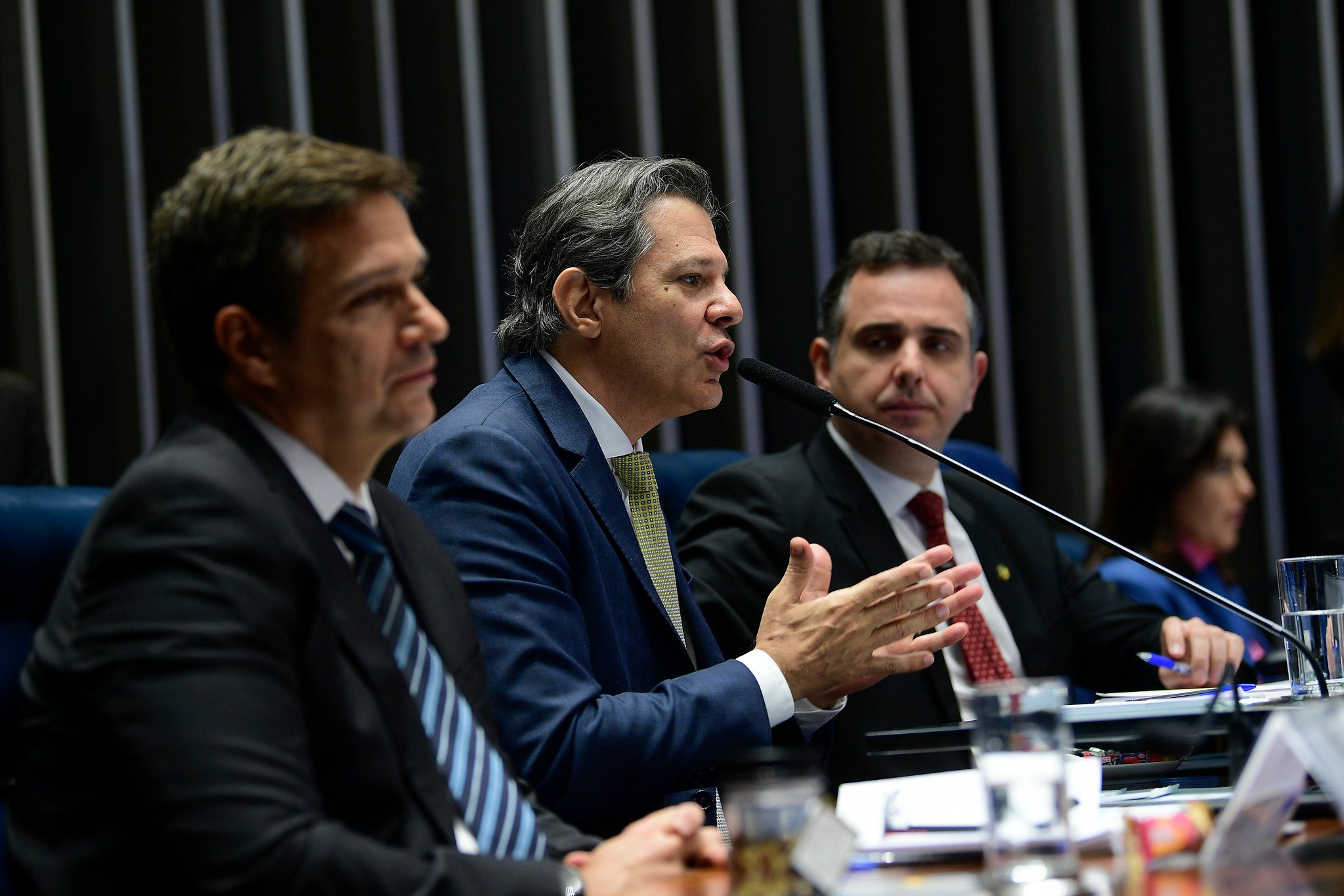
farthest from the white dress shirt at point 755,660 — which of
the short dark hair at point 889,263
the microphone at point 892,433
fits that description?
the short dark hair at point 889,263

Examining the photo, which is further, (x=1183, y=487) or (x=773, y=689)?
(x=1183, y=487)

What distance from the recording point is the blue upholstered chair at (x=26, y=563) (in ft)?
4.66

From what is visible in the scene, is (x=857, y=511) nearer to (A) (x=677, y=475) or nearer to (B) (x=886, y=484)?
(B) (x=886, y=484)

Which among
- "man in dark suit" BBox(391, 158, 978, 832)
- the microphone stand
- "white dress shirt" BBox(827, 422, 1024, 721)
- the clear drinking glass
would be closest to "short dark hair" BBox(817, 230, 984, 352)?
"white dress shirt" BBox(827, 422, 1024, 721)

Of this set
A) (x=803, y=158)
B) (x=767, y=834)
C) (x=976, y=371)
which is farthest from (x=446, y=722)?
(x=803, y=158)

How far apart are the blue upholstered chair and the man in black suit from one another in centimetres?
51

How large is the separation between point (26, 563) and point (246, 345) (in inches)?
24.2

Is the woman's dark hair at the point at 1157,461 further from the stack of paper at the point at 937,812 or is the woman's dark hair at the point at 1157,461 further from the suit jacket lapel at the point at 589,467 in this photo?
the stack of paper at the point at 937,812

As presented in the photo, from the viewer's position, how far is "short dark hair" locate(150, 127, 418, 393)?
1.00m

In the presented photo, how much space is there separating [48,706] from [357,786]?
0.22m

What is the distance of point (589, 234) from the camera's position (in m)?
1.73

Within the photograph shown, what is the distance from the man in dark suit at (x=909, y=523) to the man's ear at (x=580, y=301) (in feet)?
1.44

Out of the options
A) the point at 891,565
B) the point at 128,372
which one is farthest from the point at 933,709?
the point at 128,372

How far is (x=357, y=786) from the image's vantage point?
3.11 ft
